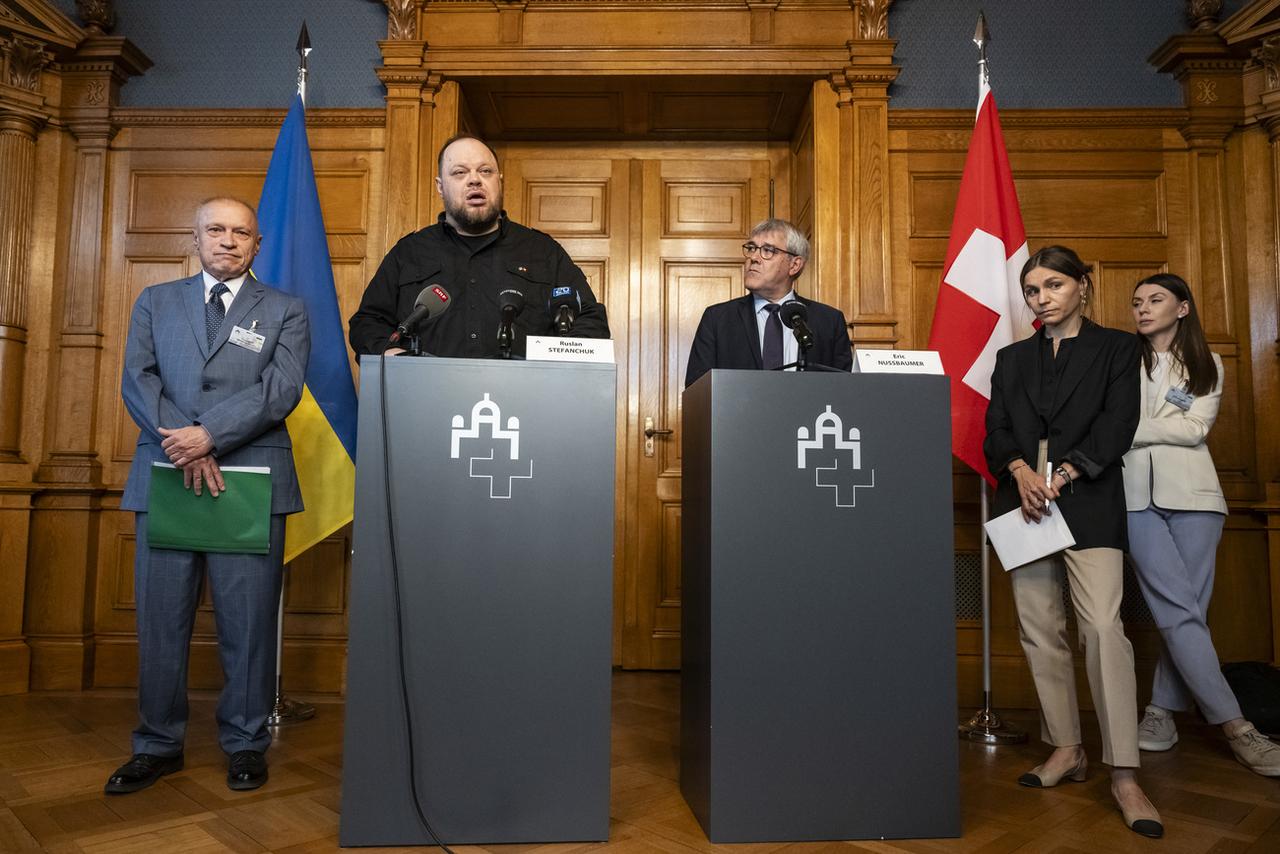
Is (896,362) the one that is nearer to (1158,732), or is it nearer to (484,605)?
(484,605)

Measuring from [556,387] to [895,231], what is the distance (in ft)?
7.50

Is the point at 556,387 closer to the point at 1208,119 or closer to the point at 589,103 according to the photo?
the point at 589,103

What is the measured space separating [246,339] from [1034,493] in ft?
6.90

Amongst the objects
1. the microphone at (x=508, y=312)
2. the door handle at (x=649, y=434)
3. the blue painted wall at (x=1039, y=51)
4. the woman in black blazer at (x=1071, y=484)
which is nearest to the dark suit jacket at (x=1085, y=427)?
the woman in black blazer at (x=1071, y=484)

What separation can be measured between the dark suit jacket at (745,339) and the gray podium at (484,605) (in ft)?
3.03

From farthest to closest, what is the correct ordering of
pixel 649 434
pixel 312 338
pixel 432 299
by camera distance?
1. pixel 649 434
2. pixel 312 338
3. pixel 432 299

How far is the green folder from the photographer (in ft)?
7.46

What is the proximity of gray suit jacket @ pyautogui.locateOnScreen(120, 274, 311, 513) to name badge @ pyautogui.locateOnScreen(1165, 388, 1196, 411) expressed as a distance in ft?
8.36

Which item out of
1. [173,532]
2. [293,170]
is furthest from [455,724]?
[293,170]

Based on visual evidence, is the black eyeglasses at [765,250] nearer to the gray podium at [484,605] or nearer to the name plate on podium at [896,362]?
the name plate on podium at [896,362]

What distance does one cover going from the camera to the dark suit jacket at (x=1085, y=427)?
2.23 meters

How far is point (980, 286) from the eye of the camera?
3.26 meters

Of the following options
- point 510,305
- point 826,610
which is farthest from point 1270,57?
point 510,305

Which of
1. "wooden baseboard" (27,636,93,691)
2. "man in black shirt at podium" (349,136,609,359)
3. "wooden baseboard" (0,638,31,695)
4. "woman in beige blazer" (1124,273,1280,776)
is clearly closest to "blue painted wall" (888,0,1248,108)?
"woman in beige blazer" (1124,273,1280,776)
